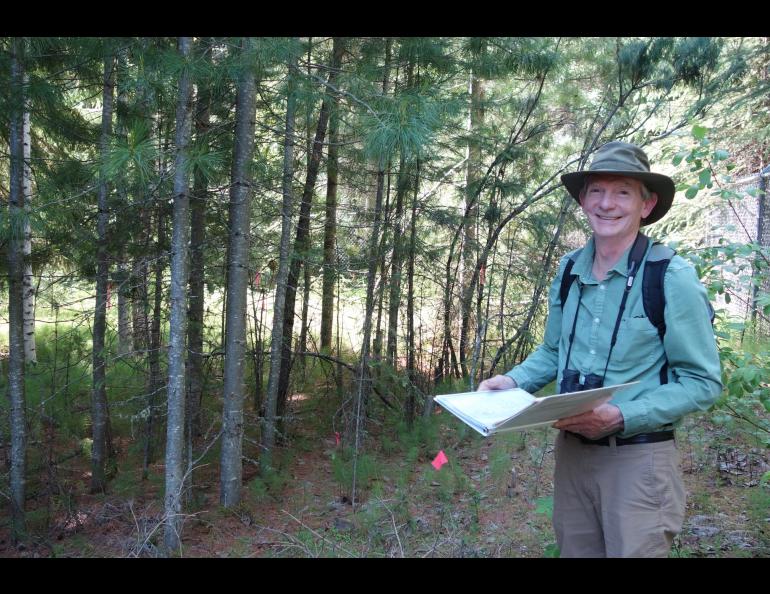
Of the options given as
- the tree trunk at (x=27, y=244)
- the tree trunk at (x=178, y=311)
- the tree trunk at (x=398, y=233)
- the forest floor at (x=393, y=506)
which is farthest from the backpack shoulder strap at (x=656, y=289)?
the tree trunk at (x=398, y=233)

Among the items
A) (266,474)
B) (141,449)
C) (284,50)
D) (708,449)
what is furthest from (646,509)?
(141,449)

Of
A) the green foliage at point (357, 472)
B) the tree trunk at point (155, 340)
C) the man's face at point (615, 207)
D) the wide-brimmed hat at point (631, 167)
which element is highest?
the wide-brimmed hat at point (631, 167)

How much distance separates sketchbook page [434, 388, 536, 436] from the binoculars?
6.2 inches

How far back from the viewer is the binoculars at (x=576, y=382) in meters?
2.23

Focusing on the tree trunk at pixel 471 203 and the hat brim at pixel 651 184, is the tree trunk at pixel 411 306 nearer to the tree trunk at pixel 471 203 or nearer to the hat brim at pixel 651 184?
the tree trunk at pixel 471 203

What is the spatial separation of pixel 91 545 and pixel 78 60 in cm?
520

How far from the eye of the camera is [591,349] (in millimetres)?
2273

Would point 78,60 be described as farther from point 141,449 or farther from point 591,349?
point 591,349

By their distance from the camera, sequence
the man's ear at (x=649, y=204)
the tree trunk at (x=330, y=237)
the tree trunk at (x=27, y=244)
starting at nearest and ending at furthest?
the man's ear at (x=649, y=204), the tree trunk at (x=27, y=244), the tree trunk at (x=330, y=237)

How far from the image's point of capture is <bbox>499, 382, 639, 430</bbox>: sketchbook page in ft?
6.16

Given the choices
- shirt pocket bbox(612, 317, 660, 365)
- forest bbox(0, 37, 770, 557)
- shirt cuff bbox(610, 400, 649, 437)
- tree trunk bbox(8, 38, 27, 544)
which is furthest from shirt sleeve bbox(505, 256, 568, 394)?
tree trunk bbox(8, 38, 27, 544)

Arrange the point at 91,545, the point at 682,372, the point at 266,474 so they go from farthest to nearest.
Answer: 1. the point at 266,474
2. the point at 91,545
3. the point at 682,372

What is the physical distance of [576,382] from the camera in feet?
7.61

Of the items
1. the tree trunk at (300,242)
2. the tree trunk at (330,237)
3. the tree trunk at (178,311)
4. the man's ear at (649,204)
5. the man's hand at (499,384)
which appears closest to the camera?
the man's ear at (649,204)
